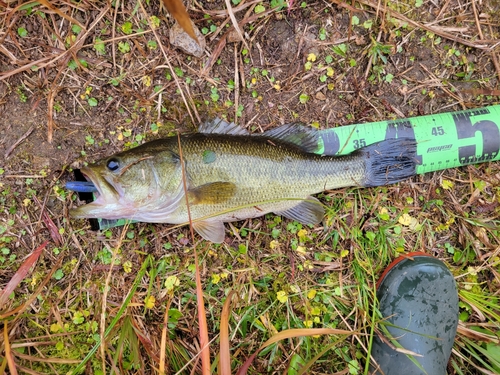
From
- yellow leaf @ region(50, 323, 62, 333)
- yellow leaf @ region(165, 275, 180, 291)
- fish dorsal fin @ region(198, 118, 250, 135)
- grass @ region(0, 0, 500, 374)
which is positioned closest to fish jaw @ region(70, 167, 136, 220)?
grass @ region(0, 0, 500, 374)

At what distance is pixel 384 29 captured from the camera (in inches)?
140

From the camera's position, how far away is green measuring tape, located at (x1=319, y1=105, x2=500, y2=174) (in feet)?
11.4

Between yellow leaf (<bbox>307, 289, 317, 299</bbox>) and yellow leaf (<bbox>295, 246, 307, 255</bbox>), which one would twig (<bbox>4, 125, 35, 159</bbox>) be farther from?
yellow leaf (<bbox>307, 289, 317, 299</bbox>)

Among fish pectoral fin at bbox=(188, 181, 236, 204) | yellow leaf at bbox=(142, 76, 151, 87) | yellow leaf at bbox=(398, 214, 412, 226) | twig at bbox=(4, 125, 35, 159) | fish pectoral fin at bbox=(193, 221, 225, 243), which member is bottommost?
yellow leaf at bbox=(398, 214, 412, 226)

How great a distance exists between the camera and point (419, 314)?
→ 11.4 feet

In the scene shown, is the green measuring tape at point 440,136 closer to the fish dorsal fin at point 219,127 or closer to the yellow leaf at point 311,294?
the fish dorsal fin at point 219,127

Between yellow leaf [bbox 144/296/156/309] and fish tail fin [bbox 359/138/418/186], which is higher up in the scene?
fish tail fin [bbox 359/138/418/186]

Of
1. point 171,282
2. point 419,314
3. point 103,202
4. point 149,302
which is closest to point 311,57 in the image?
point 103,202

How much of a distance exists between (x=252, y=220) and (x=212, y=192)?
0.58 metres

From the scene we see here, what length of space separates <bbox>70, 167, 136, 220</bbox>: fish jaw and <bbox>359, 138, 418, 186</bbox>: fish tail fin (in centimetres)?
205


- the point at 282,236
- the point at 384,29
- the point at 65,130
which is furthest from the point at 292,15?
the point at 65,130

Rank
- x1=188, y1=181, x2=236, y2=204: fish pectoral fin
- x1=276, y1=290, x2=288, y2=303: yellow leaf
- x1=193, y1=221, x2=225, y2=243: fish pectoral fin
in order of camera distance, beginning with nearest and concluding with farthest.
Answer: x1=188, y1=181, x2=236, y2=204: fish pectoral fin
x1=193, y1=221, x2=225, y2=243: fish pectoral fin
x1=276, y1=290, x2=288, y2=303: yellow leaf

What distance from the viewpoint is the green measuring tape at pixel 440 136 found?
346 cm

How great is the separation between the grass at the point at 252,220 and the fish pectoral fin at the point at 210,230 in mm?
204
